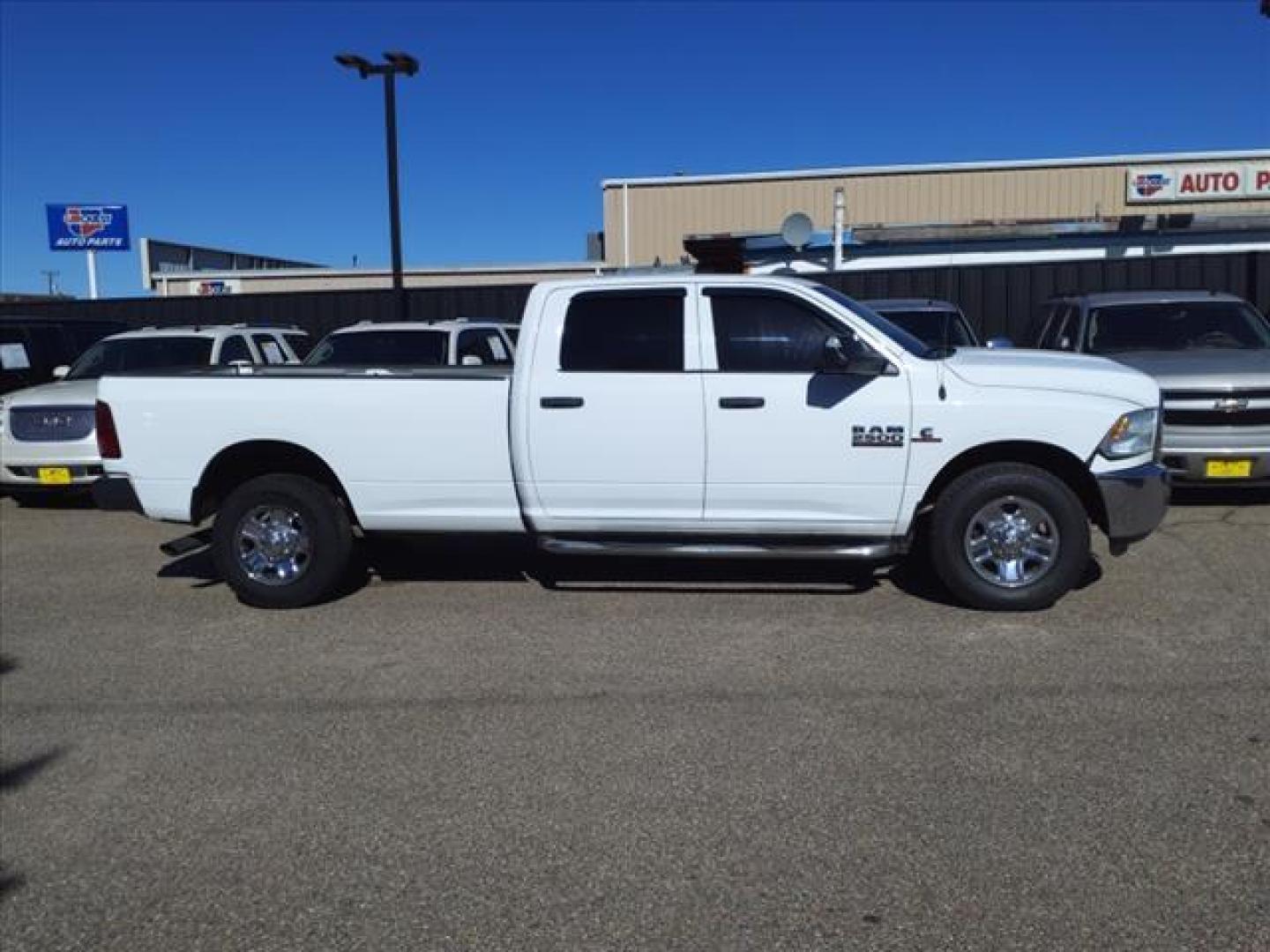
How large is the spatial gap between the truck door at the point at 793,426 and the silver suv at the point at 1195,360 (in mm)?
3750

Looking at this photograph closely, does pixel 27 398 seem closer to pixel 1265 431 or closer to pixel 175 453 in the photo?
pixel 175 453

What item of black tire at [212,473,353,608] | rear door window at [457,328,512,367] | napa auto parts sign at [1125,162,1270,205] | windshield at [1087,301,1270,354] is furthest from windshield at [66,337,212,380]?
napa auto parts sign at [1125,162,1270,205]

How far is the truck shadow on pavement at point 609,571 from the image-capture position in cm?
695

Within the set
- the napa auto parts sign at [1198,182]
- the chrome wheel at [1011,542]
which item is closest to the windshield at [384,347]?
the chrome wheel at [1011,542]

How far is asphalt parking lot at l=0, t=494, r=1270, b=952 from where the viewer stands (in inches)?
128

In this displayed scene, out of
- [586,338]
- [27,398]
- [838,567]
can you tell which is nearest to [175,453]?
[586,338]

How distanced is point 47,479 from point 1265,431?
10.7 m

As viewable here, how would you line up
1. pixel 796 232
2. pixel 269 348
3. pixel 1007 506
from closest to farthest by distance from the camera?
pixel 1007 506
pixel 269 348
pixel 796 232

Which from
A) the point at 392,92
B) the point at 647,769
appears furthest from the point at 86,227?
the point at 647,769

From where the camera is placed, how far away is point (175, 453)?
22.4ft

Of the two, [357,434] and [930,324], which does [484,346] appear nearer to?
[930,324]

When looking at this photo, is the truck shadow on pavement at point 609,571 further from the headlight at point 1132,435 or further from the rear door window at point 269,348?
the rear door window at point 269,348

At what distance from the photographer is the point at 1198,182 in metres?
27.8

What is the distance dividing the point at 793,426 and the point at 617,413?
3.32 ft
